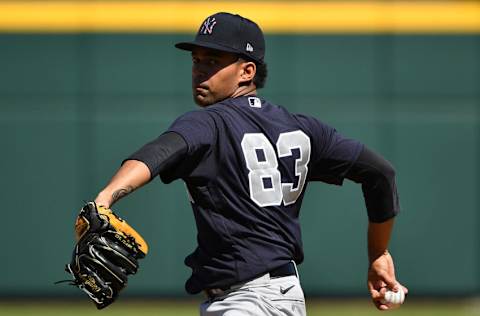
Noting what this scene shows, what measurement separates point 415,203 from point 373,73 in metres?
1.28

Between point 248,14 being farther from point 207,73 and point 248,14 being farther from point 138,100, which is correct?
point 207,73

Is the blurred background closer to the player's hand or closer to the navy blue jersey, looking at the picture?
the player's hand

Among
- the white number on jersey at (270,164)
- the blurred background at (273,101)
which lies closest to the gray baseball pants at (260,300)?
the white number on jersey at (270,164)

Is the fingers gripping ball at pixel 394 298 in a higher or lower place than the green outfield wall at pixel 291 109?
higher

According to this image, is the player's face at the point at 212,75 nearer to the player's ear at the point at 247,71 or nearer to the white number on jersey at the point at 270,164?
the player's ear at the point at 247,71

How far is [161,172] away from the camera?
141 inches

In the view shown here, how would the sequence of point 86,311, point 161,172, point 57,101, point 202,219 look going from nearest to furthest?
point 161,172 → point 202,219 → point 86,311 → point 57,101

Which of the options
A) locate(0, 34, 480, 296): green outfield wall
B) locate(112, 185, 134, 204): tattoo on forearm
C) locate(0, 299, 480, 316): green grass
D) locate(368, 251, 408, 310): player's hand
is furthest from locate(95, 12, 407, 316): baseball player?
locate(0, 34, 480, 296): green outfield wall

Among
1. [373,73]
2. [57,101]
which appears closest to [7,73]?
[57,101]

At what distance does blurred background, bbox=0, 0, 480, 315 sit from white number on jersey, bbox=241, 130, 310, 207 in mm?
5870

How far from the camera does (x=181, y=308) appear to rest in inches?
382

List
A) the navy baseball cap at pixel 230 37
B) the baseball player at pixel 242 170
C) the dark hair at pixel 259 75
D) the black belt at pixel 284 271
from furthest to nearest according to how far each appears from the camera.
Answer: the dark hair at pixel 259 75 < the navy baseball cap at pixel 230 37 < the black belt at pixel 284 271 < the baseball player at pixel 242 170

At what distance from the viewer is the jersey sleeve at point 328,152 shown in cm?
421

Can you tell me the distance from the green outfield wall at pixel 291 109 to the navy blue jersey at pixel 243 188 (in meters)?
5.87
